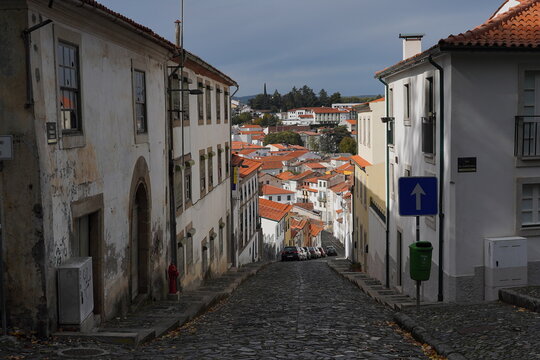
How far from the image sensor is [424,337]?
9383 millimetres

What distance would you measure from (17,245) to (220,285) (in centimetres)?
1381

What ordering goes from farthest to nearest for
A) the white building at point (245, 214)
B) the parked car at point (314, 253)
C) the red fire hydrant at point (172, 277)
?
1. the parked car at point (314, 253)
2. the white building at point (245, 214)
3. the red fire hydrant at point (172, 277)

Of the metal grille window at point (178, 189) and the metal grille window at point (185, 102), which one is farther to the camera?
the metal grille window at point (185, 102)

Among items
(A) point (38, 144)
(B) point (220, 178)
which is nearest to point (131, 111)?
(A) point (38, 144)

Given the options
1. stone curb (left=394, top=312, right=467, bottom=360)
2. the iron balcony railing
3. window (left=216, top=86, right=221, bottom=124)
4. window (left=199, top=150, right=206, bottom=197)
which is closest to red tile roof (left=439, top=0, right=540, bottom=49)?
the iron balcony railing

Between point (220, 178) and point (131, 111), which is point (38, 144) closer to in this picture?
point (131, 111)

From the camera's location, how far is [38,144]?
27.8 feet

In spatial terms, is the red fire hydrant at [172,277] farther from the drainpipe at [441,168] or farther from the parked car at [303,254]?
the parked car at [303,254]

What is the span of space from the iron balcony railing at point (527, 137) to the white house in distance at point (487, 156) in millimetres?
20

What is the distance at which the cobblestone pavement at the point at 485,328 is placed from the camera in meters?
8.11

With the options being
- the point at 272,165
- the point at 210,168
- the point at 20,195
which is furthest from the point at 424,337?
the point at 272,165

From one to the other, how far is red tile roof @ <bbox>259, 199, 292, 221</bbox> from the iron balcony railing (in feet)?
164

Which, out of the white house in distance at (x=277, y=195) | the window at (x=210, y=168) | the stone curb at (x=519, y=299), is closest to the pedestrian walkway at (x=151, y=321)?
the stone curb at (x=519, y=299)

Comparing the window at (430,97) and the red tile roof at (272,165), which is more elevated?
the window at (430,97)
